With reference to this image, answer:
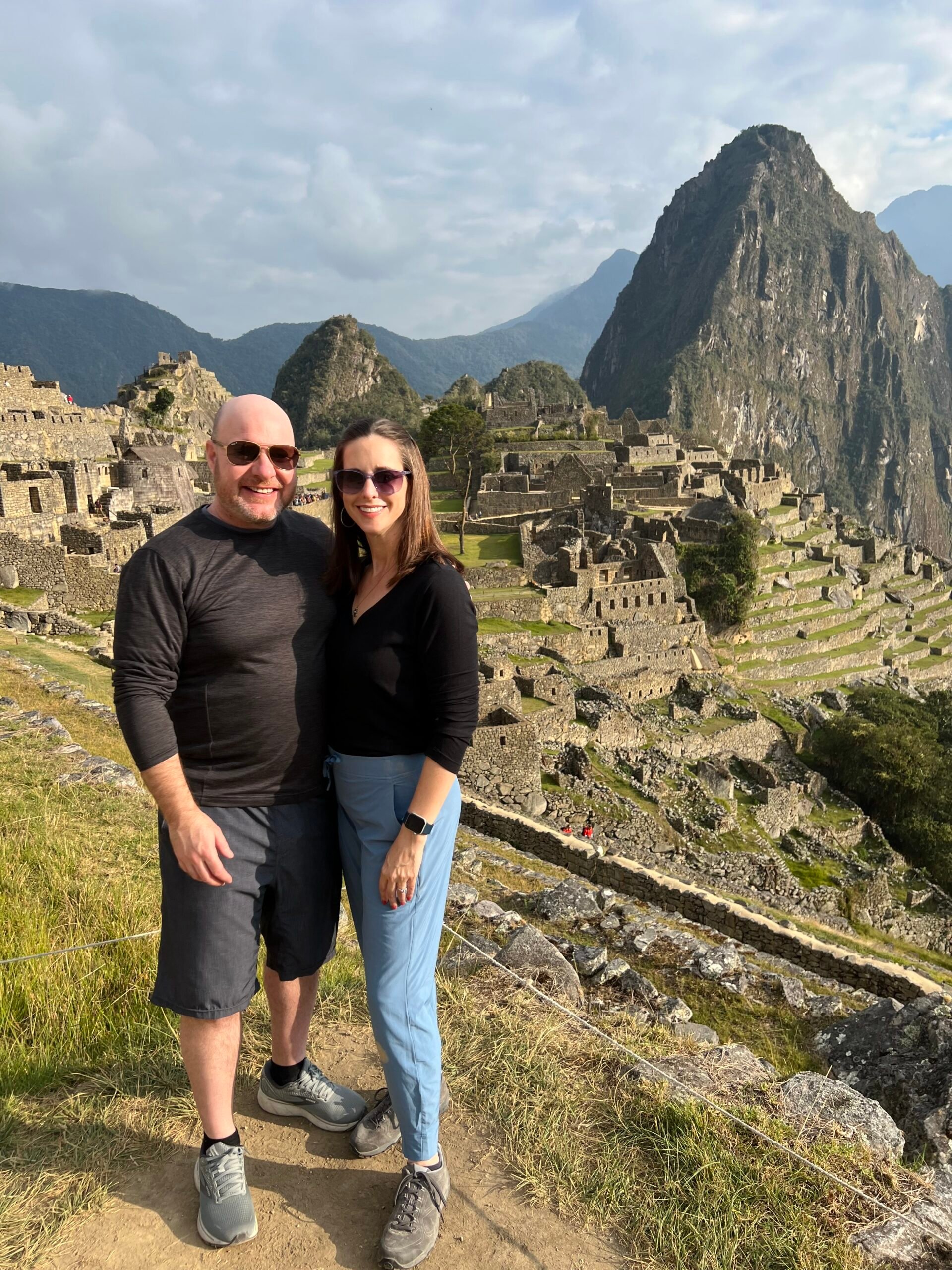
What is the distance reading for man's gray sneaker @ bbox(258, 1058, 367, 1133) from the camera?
312cm

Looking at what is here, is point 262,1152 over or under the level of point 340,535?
under

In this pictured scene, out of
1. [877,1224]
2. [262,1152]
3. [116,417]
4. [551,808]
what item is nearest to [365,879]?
[262,1152]

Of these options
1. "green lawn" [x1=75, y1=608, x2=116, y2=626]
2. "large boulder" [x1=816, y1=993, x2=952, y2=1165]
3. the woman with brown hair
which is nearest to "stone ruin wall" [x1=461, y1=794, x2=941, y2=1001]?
"large boulder" [x1=816, y1=993, x2=952, y2=1165]

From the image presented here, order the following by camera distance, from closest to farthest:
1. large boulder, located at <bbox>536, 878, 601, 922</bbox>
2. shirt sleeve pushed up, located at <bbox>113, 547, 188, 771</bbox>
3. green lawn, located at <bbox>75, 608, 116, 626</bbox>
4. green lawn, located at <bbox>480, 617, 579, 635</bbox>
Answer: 1. shirt sleeve pushed up, located at <bbox>113, 547, 188, 771</bbox>
2. large boulder, located at <bbox>536, 878, 601, 922</bbox>
3. green lawn, located at <bbox>75, 608, 116, 626</bbox>
4. green lawn, located at <bbox>480, 617, 579, 635</bbox>

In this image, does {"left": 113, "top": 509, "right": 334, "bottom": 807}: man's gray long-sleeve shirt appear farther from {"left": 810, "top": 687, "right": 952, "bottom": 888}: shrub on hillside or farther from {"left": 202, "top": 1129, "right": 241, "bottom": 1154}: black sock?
{"left": 810, "top": 687, "right": 952, "bottom": 888}: shrub on hillside

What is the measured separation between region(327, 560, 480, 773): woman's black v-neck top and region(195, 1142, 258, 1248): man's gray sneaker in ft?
4.85

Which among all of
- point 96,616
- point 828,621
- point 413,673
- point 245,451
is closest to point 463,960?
point 413,673

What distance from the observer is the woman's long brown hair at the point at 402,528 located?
2.76 metres

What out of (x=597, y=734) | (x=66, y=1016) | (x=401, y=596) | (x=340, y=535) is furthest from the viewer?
(x=597, y=734)

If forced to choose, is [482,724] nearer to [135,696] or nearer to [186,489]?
[135,696]

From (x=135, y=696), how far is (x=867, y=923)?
704 inches

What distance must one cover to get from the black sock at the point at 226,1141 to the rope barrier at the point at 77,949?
1.29 m

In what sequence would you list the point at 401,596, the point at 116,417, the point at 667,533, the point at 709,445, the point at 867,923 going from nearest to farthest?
1. the point at 401,596
2. the point at 867,923
3. the point at 667,533
4. the point at 116,417
5. the point at 709,445

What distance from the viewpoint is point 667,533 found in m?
32.2
